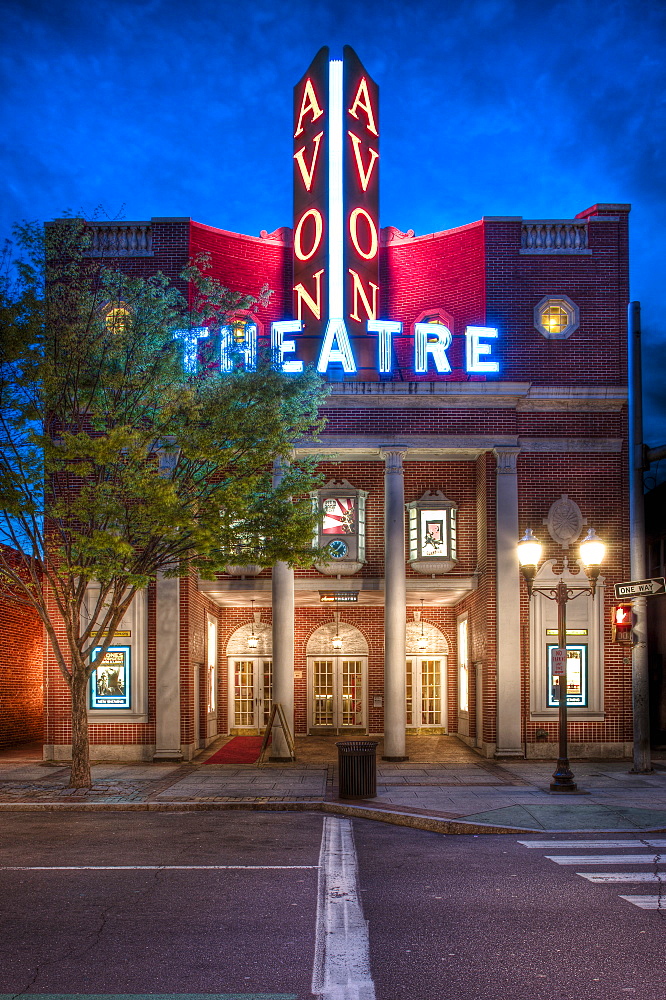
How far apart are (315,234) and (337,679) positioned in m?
12.5

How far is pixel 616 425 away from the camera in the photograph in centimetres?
2186

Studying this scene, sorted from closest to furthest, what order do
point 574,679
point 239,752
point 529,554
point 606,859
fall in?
point 606,859 < point 529,554 < point 574,679 < point 239,752

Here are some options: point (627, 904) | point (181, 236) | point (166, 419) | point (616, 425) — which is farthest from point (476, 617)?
point (627, 904)

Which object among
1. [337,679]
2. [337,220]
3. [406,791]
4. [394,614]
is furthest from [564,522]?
[337,220]

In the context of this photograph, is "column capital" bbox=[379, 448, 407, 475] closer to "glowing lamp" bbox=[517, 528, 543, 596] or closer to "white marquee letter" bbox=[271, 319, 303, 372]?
"white marquee letter" bbox=[271, 319, 303, 372]

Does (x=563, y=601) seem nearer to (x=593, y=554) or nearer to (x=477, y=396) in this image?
(x=593, y=554)

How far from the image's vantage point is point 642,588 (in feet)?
57.3

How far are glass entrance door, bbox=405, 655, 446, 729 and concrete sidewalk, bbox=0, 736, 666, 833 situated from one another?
4.97 meters

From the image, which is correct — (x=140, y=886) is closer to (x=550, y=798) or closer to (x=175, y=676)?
(x=550, y=798)

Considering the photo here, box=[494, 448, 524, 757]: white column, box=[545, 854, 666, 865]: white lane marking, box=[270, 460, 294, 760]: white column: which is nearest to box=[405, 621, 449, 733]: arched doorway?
box=[494, 448, 524, 757]: white column

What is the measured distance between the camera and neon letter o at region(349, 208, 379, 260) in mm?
23156

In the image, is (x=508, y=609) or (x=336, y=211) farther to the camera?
(x=336, y=211)

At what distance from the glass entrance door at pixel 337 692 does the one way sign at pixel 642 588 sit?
10333 mm

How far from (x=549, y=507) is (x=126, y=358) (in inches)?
414
